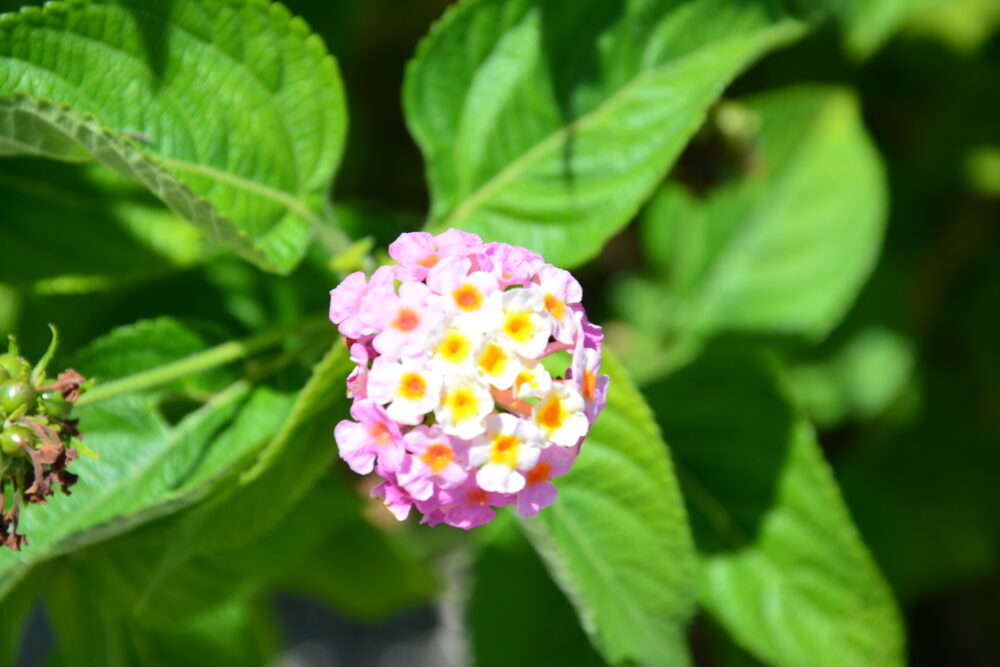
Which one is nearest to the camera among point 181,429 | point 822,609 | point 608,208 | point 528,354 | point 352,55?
point 528,354

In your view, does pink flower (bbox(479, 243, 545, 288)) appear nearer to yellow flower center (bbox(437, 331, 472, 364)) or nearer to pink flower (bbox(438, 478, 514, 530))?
yellow flower center (bbox(437, 331, 472, 364))

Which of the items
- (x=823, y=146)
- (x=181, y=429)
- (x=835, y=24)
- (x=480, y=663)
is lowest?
(x=480, y=663)

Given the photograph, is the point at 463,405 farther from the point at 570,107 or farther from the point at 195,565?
the point at 195,565

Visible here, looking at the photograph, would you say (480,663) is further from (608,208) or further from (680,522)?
(608,208)

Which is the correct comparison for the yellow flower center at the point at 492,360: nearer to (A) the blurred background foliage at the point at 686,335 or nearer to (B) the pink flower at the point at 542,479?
(B) the pink flower at the point at 542,479

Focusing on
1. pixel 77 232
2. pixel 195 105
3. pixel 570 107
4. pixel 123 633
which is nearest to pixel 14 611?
pixel 123 633

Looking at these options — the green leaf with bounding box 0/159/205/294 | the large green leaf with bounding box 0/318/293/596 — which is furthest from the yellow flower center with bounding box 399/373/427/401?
the green leaf with bounding box 0/159/205/294

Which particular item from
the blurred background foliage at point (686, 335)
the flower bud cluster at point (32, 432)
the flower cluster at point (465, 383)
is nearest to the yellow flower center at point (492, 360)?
the flower cluster at point (465, 383)

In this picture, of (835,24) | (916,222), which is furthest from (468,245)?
(916,222)
